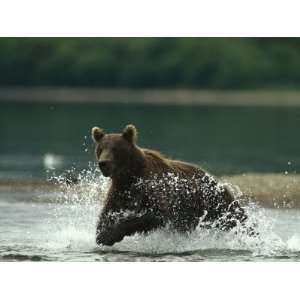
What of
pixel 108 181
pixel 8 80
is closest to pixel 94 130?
pixel 108 181

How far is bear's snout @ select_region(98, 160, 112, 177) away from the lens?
1140 cm

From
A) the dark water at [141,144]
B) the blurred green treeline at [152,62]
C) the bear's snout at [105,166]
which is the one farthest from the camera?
the blurred green treeline at [152,62]

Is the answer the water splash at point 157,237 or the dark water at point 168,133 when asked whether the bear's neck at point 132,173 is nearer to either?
the water splash at point 157,237

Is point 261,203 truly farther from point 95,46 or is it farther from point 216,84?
point 95,46

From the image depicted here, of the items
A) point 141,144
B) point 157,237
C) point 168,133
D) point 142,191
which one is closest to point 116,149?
point 142,191

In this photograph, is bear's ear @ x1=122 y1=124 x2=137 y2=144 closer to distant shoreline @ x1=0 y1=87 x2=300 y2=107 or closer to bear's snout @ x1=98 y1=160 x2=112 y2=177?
bear's snout @ x1=98 y1=160 x2=112 y2=177

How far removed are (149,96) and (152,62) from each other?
33cm

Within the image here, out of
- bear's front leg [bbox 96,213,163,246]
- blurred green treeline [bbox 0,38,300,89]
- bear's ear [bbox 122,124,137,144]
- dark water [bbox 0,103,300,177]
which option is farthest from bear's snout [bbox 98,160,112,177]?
blurred green treeline [bbox 0,38,300,89]

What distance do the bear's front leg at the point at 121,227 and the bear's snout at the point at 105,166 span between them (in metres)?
0.46

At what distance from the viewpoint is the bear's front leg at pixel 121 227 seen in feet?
38.1

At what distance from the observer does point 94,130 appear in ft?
38.2

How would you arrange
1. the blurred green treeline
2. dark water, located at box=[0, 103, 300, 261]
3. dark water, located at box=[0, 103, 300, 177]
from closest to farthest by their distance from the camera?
dark water, located at box=[0, 103, 300, 261], the blurred green treeline, dark water, located at box=[0, 103, 300, 177]

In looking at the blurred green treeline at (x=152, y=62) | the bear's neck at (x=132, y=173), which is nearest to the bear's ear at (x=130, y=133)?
the bear's neck at (x=132, y=173)

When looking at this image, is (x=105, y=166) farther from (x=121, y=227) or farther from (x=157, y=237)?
(x=157, y=237)
